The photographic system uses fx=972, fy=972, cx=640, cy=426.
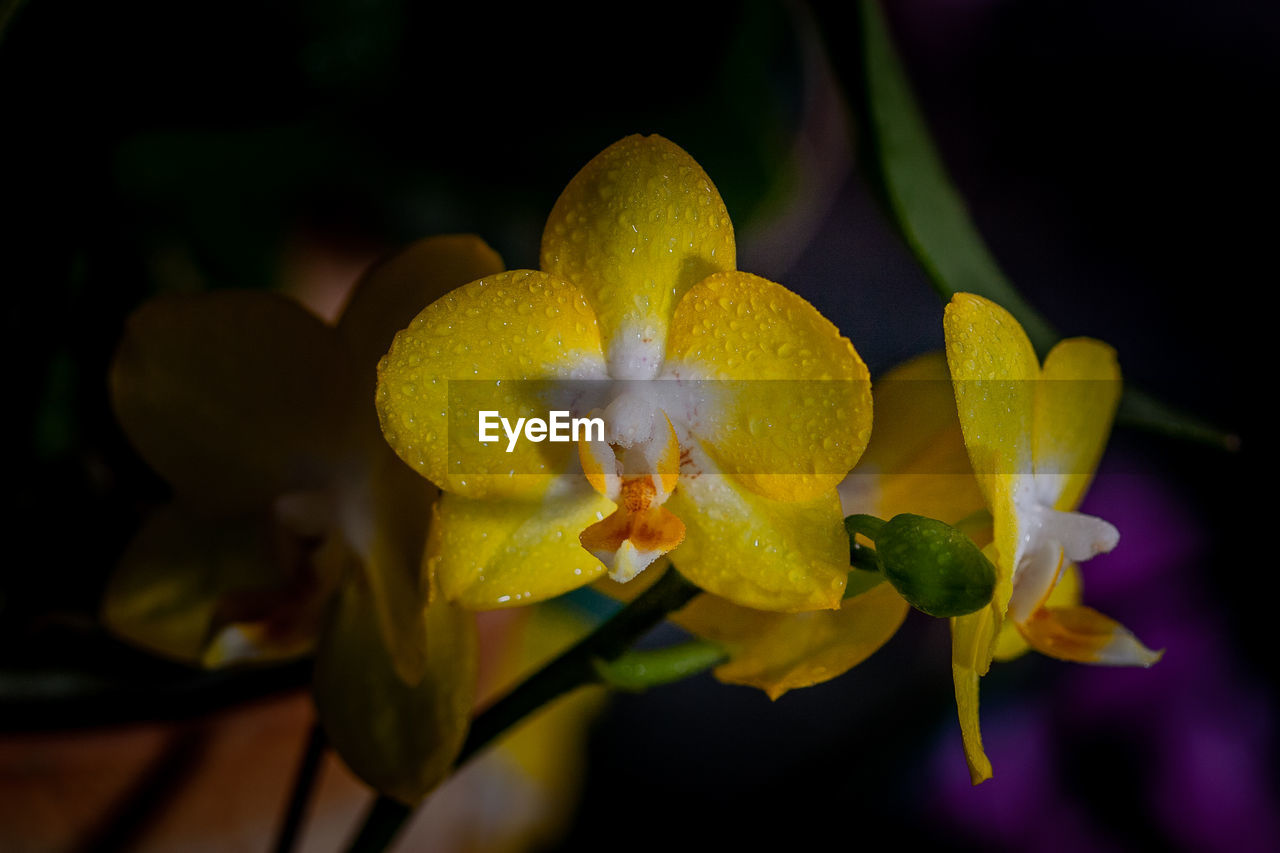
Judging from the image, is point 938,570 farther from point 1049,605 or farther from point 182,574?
point 182,574

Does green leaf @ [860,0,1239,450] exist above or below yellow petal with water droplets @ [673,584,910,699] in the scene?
above

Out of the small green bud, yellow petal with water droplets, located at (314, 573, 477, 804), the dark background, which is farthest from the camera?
the dark background

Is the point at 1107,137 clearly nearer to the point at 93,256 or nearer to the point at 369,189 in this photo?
the point at 369,189

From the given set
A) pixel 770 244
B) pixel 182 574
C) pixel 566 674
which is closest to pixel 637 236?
pixel 566 674

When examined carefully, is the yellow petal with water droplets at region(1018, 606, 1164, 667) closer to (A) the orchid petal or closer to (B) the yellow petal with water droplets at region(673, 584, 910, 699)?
(B) the yellow petal with water droplets at region(673, 584, 910, 699)

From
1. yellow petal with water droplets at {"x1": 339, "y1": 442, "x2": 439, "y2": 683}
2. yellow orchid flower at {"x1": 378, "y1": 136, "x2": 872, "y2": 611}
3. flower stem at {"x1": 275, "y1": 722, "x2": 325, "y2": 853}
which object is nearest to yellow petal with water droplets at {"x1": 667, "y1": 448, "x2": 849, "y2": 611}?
yellow orchid flower at {"x1": 378, "y1": 136, "x2": 872, "y2": 611}
